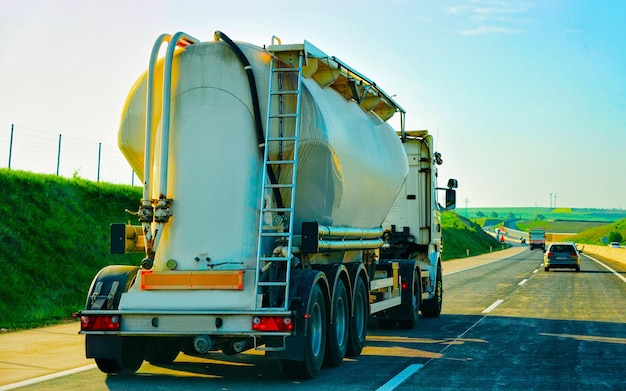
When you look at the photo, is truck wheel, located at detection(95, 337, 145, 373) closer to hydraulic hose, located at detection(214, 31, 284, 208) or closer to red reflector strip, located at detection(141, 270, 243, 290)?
red reflector strip, located at detection(141, 270, 243, 290)

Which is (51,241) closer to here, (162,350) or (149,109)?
(162,350)

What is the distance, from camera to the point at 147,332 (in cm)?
865

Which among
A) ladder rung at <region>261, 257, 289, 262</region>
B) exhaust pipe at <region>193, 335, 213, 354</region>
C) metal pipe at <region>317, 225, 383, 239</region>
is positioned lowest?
exhaust pipe at <region>193, 335, 213, 354</region>

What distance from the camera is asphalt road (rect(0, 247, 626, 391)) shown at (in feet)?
29.1

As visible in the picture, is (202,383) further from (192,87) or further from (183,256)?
(192,87)

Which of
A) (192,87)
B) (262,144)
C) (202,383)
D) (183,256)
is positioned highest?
(192,87)

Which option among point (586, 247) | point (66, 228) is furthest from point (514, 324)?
point (586, 247)

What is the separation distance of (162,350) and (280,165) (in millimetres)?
2931

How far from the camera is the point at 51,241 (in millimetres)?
20719

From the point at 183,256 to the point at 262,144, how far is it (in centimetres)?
155

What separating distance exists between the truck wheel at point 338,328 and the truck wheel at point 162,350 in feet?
6.40

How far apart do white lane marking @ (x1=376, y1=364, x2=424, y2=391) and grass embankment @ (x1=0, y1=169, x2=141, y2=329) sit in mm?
7842

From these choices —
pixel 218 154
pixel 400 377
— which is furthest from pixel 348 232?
pixel 218 154

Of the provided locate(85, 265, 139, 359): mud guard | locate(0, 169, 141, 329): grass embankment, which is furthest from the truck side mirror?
locate(85, 265, 139, 359): mud guard
